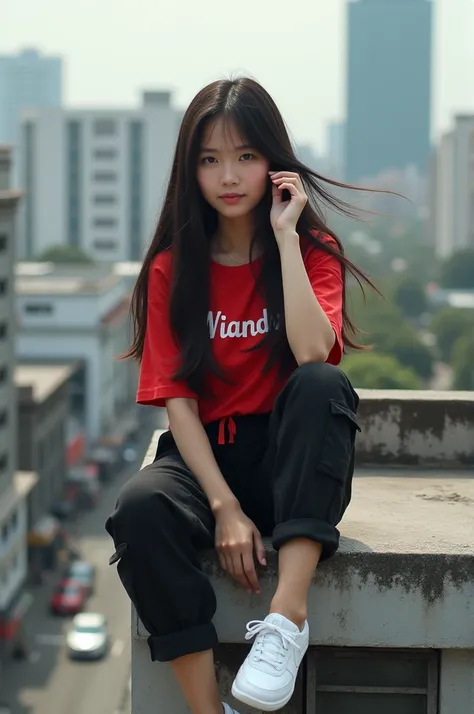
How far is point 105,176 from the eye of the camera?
63.0 meters

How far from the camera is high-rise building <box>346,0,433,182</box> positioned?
182m

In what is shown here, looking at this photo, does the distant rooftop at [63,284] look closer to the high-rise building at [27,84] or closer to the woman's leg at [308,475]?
the woman's leg at [308,475]

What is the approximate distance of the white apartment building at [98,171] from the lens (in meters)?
62.7

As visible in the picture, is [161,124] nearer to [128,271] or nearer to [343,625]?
[128,271]

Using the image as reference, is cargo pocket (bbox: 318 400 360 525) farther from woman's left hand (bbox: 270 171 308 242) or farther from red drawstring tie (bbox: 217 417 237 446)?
woman's left hand (bbox: 270 171 308 242)

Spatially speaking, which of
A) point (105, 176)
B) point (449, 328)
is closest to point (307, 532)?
point (449, 328)

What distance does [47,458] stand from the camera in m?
32.6

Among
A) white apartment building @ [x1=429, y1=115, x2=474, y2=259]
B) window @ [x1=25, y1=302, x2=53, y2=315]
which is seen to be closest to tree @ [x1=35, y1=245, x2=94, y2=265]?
window @ [x1=25, y1=302, x2=53, y2=315]

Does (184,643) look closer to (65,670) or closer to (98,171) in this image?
(65,670)

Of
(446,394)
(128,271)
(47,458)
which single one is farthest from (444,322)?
(446,394)

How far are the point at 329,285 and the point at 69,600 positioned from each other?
73.6ft

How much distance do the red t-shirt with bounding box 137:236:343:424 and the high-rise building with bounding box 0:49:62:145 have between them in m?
159

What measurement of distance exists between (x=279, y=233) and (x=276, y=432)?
0.50 metres

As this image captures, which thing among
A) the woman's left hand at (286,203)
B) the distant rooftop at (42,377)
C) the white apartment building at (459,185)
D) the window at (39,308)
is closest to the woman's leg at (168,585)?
the woman's left hand at (286,203)
